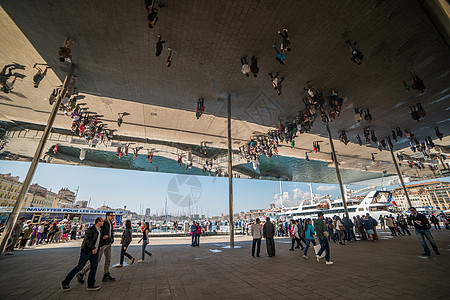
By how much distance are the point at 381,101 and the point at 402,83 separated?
186 centimetres

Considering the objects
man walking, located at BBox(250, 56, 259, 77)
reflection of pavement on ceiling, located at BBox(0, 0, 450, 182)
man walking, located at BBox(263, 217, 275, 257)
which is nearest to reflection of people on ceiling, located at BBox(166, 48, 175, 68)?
reflection of pavement on ceiling, located at BBox(0, 0, 450, 182)

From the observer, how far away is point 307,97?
11719 mm

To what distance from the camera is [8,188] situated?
258ft

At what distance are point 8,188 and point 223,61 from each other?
11913 cm

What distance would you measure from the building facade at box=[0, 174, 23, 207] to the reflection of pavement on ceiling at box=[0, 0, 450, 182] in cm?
9476

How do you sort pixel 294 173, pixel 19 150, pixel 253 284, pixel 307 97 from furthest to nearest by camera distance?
pixel 294 173 < pixel 19 150 < pixel 307 97 < pixel 253 284

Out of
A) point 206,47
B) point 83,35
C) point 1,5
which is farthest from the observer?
point 206,47

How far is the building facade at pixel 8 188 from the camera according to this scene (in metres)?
74.1

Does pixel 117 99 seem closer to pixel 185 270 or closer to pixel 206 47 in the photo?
pixel 206 47

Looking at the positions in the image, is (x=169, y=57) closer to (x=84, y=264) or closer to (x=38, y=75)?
(x=38, y=75)

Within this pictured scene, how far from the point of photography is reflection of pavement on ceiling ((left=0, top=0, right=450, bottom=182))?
7047mm

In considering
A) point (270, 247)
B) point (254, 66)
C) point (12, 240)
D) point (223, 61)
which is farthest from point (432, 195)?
point (12, 240)

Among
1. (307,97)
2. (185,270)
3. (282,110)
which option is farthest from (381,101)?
(185,270)

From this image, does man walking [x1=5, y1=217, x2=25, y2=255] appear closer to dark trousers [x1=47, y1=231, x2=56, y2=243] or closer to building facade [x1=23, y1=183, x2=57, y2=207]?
dark trousers [x1=47, y1=231, x2=56, y2=243]
